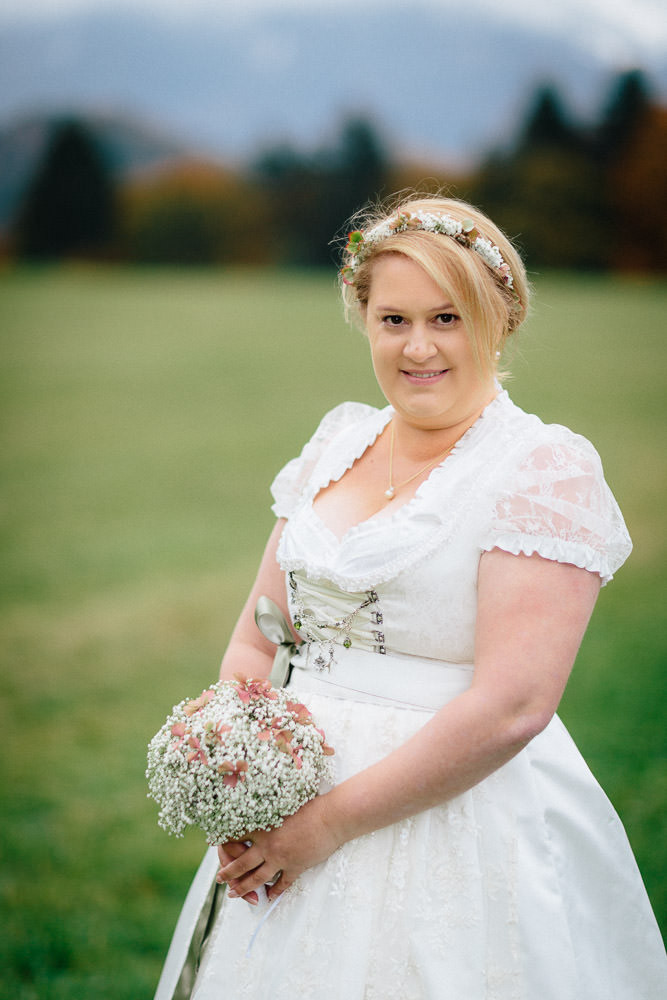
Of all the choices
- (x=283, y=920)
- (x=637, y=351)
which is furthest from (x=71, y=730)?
(x=637, y=351)

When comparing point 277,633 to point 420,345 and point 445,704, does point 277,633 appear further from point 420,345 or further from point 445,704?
point 420,345

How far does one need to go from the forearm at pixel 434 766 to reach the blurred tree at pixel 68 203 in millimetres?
16543

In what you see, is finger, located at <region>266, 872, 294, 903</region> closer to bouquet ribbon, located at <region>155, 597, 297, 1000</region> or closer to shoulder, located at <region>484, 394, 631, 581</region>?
bouquet ribbon, located at <region>155, 597, 297, 1000</region>

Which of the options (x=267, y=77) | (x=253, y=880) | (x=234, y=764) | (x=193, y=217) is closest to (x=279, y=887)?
(x=253, y=880)

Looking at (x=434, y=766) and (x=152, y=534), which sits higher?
(x=152, y=534)

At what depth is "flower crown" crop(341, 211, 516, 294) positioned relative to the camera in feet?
5.71

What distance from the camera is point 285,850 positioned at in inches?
65.1

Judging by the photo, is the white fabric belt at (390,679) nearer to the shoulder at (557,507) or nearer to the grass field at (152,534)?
the shoulder at (557,507)

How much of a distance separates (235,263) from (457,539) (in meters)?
16.2

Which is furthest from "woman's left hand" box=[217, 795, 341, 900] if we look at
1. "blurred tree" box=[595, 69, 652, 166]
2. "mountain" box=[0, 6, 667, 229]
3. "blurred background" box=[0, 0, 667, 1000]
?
"mountain" box=[0, 6, 667, 229]

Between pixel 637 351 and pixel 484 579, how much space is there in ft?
42.8

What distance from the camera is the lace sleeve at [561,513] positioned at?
156cm

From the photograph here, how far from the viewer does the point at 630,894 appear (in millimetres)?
1825

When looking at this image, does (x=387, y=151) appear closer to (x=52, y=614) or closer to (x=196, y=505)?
(x=196, y=505)
